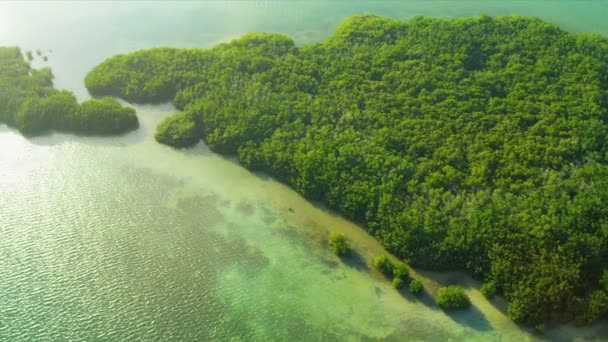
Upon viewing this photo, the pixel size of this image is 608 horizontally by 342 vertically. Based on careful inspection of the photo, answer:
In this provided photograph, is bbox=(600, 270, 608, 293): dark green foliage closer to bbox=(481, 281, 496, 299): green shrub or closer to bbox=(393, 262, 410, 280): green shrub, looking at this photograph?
bbox=(481, 281, 496, 299): green shrub

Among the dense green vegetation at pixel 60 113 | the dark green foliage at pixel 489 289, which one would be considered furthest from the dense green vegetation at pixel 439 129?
the dense green vegetation at pixel 60 113

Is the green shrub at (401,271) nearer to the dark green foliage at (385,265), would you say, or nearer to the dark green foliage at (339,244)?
the dark green foliage at (385,265)

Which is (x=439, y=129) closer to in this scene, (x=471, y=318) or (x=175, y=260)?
(x=471, y=318)

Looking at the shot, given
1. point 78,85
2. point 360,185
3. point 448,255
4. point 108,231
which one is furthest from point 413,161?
point 78,85

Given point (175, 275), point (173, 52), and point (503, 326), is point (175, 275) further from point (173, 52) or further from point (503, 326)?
point (173, 52)

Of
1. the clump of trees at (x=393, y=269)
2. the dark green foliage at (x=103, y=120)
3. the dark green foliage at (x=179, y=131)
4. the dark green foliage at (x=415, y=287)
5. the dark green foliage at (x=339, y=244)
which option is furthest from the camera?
the dark green foliage at (x=103, y=120)

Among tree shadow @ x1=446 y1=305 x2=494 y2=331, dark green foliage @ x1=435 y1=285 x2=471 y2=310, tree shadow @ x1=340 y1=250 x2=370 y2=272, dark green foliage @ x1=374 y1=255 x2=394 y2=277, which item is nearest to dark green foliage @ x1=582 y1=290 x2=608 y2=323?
tree shadow @ x1=446 y1=305 x2=494 y2=331
